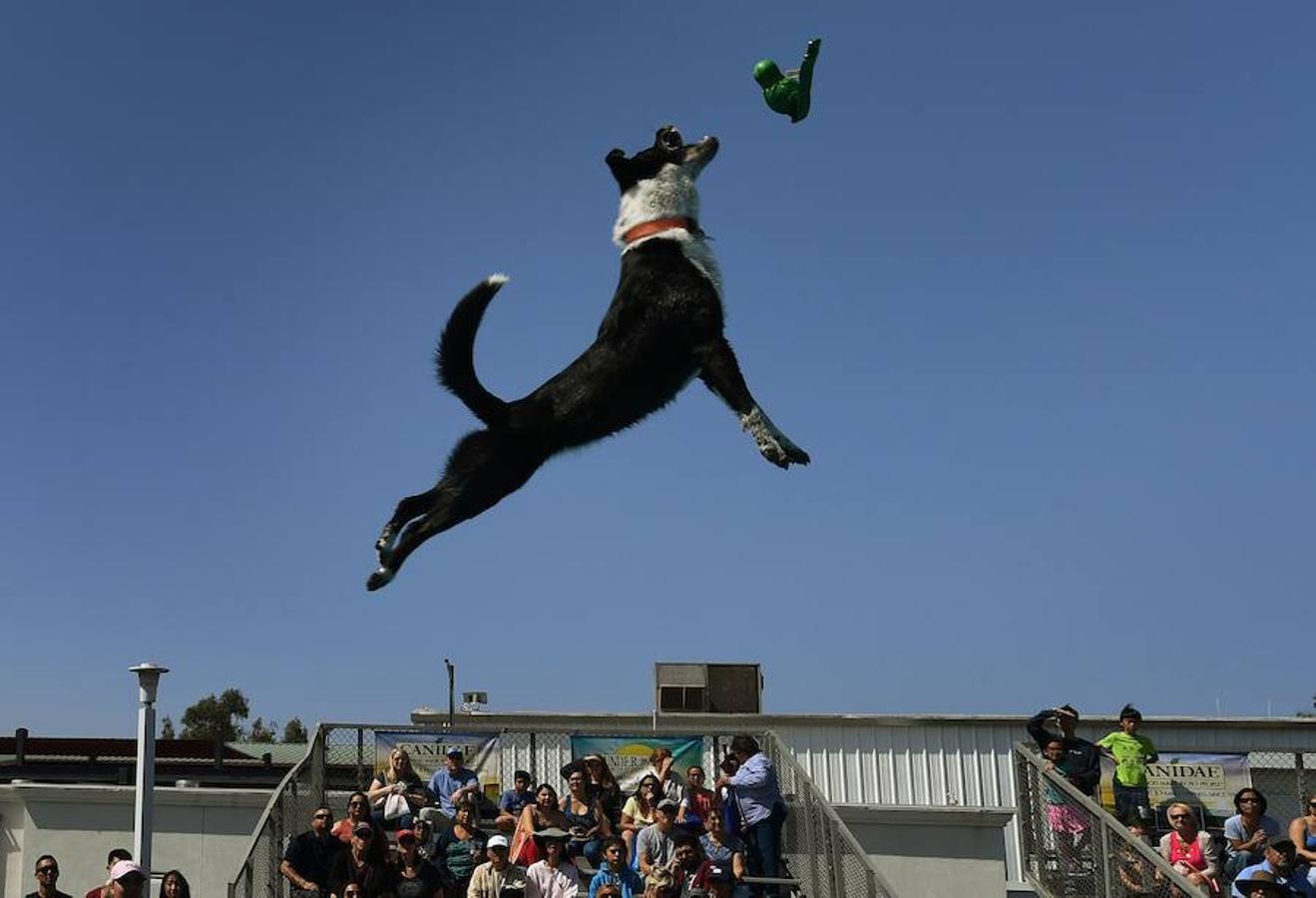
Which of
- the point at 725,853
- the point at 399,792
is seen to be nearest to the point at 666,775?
the point at 725,853

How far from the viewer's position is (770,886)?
8.90 m

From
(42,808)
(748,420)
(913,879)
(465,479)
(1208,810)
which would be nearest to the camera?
(748,420)

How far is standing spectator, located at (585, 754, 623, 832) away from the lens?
371 inches

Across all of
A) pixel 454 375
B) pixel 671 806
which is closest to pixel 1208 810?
pixel 671 806

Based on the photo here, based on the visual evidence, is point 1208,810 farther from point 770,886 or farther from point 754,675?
point 754,675

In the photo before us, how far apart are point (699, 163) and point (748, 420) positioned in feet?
3.82

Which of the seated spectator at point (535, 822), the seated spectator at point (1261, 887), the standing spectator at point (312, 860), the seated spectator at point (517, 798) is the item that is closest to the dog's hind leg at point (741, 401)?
the seated spectator at point (1261, 887)

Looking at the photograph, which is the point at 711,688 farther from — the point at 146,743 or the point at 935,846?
the point at 146,743

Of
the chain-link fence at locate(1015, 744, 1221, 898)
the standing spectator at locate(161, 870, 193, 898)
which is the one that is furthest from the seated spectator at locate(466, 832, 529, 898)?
the chain-link fence at locate(1015, 744, 1221, 898)

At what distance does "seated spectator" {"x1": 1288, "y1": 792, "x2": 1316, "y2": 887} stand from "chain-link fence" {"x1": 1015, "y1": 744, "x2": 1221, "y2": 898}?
91cm

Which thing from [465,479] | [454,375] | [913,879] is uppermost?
[454,375]

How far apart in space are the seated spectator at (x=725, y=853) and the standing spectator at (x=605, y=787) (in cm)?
77

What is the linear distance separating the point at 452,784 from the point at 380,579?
201 inches

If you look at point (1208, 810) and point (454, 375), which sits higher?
point (454, 375)
